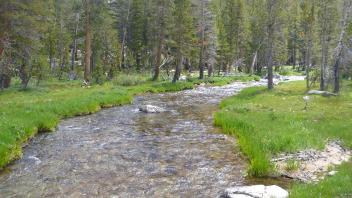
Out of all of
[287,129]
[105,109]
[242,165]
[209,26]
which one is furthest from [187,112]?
[209,26]

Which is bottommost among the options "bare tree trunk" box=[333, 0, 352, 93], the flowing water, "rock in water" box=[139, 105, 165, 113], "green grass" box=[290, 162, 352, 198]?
the flowing water

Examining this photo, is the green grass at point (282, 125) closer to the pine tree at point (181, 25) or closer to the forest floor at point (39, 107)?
the forest floor at point (39, 107)

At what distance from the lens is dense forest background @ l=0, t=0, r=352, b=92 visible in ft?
123

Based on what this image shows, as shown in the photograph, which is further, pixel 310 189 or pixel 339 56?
pixel 339 56

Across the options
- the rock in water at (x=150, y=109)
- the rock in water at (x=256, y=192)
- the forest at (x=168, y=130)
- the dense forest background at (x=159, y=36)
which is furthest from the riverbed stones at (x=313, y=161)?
the dense forest background at (x=159, y=36)

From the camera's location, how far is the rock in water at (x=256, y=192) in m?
12.0

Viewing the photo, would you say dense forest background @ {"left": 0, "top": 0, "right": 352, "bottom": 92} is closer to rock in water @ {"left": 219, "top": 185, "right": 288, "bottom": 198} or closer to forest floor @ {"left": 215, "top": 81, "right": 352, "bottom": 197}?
forest floor @ {"left": 215, "top": 81, "right": 352, "bottom": 197}

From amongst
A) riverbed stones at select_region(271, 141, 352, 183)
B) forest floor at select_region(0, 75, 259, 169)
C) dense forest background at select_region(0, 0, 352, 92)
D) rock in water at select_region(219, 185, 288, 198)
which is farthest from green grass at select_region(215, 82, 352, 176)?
dense forest background at select_region(0, 0, 352, 92)

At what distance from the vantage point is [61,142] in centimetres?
2061

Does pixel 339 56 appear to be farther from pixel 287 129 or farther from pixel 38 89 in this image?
pixel 38 89

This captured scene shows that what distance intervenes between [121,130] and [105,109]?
880cm

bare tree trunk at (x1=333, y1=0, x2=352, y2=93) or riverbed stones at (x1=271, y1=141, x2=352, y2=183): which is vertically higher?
bare tree trunk at (x1=333, y1=0, x2=352, y2=93)

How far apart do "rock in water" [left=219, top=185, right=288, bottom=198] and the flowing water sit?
0.99 m

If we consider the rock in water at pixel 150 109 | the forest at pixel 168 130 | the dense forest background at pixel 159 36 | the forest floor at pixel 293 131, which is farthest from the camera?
the dense forest background at pixel 159 36
